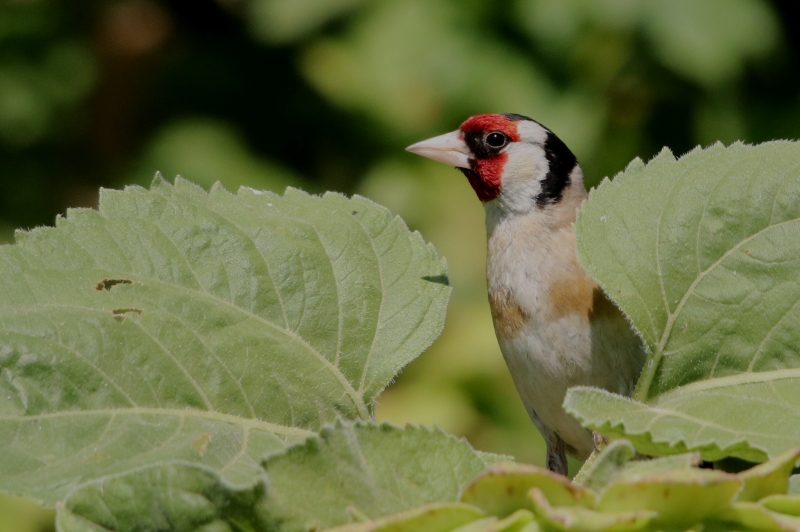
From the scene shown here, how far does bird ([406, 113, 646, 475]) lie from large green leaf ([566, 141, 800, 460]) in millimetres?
544

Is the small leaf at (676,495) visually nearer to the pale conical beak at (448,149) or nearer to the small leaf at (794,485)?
the small leaf at (794,485)

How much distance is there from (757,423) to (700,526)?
0.33 meters

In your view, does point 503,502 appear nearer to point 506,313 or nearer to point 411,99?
point 506,313

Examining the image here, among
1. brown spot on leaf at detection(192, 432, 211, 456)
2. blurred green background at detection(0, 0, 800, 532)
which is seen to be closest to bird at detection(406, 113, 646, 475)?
brown spot on leaf at detection(192, 432, 211, 456)

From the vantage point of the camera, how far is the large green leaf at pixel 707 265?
117cm

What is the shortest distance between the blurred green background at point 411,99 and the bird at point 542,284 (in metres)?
1.30

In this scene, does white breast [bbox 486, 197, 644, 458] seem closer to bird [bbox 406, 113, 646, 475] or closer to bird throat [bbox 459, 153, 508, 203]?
bird [bbox 406, 113, 646, 475]

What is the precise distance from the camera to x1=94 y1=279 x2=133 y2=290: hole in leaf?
3.99 feet

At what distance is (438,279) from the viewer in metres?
1.41

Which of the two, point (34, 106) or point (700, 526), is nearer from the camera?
point (700, 526)


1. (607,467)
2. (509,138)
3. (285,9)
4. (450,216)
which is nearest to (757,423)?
(607,467)

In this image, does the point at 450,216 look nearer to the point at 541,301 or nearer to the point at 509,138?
the point at 509,138

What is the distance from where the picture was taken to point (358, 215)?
1449 mm

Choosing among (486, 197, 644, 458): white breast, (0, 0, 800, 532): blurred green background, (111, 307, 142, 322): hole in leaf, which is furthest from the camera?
(0, 0, 800, 532): blurred green background
